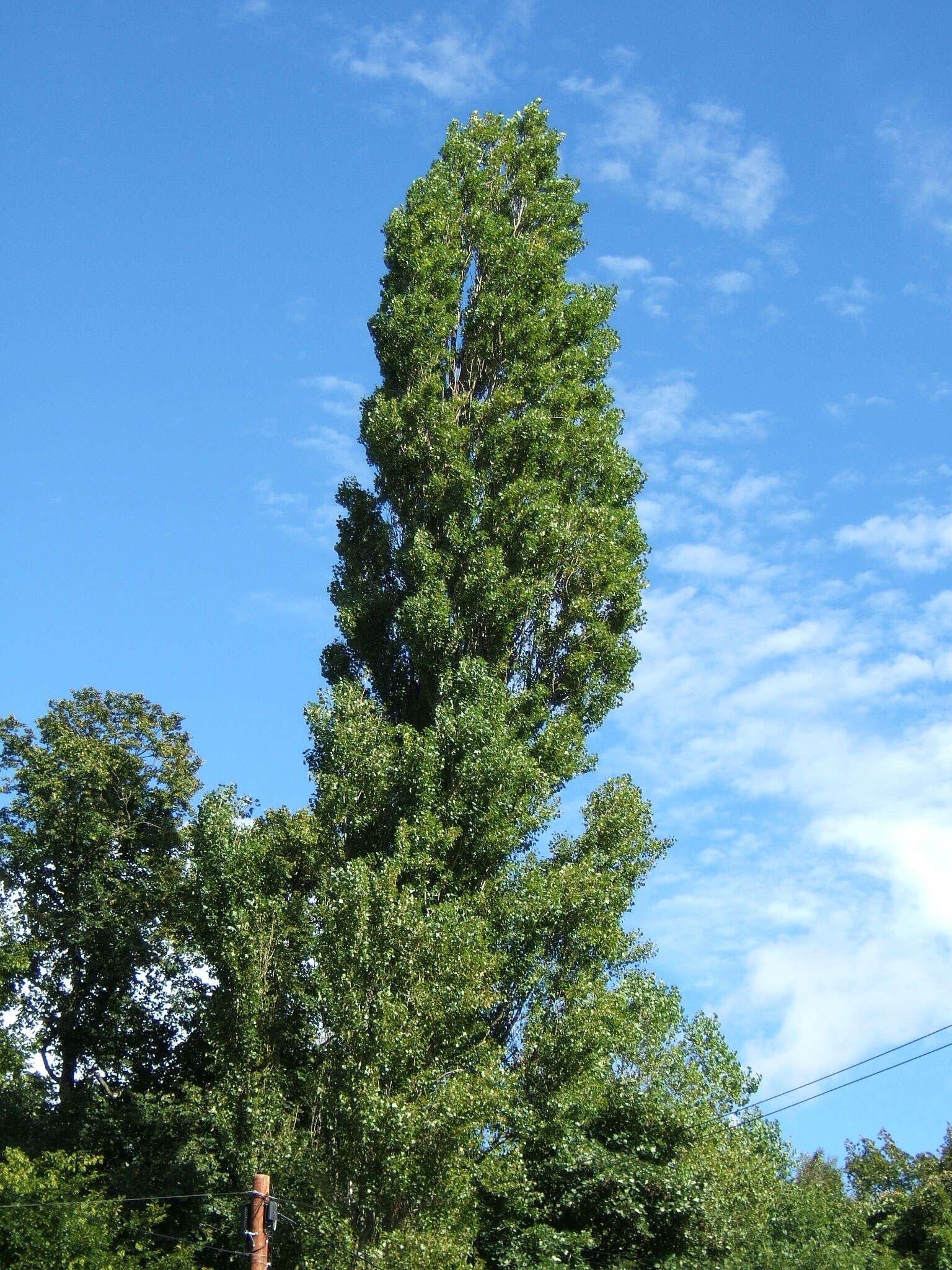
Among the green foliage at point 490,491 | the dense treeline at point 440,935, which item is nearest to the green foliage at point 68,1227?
the dense treeline at point 440,935

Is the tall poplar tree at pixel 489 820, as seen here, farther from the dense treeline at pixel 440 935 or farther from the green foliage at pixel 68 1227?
the green foliage at pixel 68 1227

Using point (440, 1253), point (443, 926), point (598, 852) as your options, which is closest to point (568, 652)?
point (598, 852)

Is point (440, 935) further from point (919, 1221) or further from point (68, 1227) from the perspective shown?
point (919, 1221)

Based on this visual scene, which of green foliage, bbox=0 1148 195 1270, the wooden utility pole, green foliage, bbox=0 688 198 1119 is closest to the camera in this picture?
the wooden utility pole

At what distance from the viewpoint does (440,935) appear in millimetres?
14719

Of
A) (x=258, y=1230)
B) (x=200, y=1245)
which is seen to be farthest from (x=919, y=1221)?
(x=258, y=1230)

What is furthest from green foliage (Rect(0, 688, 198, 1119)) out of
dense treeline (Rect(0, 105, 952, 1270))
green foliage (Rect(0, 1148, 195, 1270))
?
green foliage (Rect(0, 1148, 195, 1270))

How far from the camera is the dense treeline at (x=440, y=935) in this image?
14547 millimetres

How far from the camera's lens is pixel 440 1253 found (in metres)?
13.5

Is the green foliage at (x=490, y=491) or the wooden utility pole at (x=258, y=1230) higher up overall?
the green foliage at (x=490, y=491)

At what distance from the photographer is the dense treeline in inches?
573

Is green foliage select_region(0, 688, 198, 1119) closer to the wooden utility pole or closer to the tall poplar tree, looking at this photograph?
the tall poplar tree

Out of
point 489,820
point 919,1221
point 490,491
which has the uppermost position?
point 490,491

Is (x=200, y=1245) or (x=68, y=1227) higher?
(x=68, y=1227)
